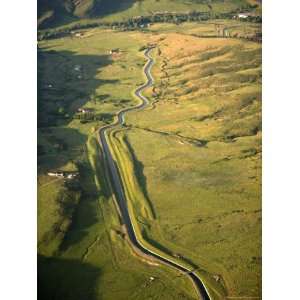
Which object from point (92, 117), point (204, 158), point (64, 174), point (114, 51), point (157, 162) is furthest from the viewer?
point (114, 51)

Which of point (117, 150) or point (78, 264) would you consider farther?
point (117, 150)

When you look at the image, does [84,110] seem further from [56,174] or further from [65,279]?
[65,279]

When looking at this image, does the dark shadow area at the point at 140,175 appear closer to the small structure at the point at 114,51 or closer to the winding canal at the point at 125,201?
the winding canal at the point at 125,201

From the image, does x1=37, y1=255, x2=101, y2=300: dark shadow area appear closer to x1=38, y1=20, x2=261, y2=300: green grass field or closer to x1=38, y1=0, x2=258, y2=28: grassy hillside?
x1=38, y1=20, x2=261, y2=300: green grass field

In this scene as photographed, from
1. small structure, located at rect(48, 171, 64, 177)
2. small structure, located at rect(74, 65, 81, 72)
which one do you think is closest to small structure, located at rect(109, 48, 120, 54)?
small structure, located at rect(74, 65, 81, 72)

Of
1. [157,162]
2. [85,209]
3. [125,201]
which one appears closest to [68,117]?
[157,162]
